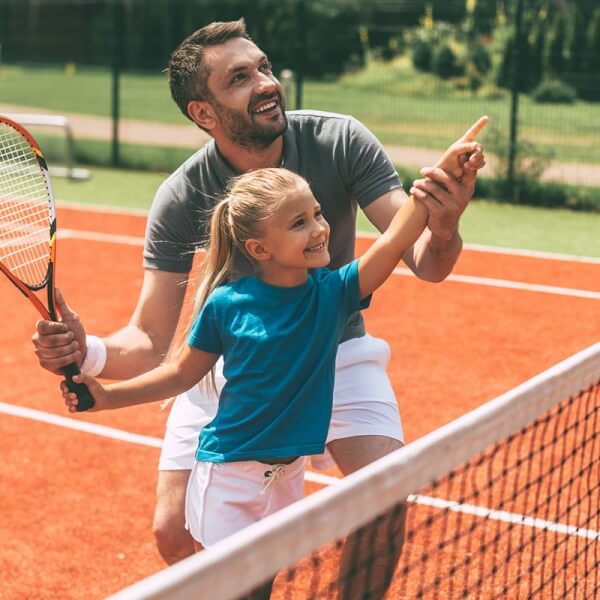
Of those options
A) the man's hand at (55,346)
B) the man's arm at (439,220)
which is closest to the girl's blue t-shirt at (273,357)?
the man's arm at (439,220)

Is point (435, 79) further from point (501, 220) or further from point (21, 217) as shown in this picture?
point (21, 217)

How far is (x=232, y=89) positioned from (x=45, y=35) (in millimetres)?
37914

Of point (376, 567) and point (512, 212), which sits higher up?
point (376, 567)

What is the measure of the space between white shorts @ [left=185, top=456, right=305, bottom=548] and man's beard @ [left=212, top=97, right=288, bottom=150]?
3.69 ft

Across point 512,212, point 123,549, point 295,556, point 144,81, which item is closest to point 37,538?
point 123,549

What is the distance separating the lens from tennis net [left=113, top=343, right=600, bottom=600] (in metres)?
2.11

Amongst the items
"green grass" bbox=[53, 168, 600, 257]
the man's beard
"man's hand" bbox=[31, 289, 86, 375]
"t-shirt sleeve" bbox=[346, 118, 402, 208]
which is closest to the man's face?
the man's beard

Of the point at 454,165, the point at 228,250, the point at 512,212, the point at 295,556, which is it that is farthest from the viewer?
the point at 512,212

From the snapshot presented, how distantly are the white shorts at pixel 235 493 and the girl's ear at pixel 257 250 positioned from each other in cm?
64

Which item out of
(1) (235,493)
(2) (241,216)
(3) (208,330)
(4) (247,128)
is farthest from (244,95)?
(1) (235,493)

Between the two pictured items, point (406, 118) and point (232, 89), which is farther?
point (406, 118)

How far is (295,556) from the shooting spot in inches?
88.2

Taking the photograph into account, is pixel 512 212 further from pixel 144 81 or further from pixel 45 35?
pixel 45 35

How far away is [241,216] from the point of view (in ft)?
11.5
